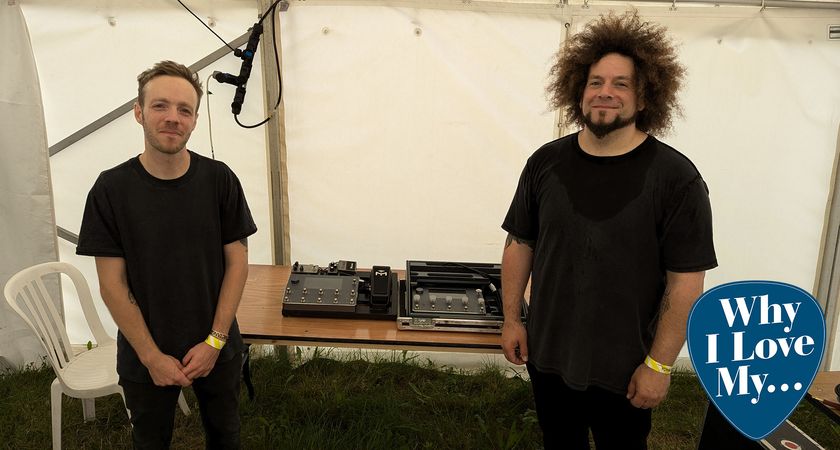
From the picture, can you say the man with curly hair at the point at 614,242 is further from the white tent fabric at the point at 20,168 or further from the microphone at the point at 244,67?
the white tent fabric at the point at 20,168

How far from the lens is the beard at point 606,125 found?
5.28 feet

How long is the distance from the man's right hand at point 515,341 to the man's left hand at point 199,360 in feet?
3.37

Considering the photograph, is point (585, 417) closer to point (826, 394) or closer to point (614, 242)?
point (614, 242)

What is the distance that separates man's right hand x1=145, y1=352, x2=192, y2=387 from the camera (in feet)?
5.63

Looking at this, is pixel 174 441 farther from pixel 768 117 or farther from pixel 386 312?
pixel 768 117

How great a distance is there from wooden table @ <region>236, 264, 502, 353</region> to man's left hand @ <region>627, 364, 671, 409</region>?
28.4 inches

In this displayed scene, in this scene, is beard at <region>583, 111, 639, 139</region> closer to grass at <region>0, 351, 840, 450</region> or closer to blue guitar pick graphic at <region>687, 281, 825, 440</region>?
blue guitar pick graphic at <region>687, 281, 825, 440</region>

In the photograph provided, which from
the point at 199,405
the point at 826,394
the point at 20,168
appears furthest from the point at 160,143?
the point at 826,394

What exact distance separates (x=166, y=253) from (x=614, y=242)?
1401 mm

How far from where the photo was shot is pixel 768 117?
3.15m

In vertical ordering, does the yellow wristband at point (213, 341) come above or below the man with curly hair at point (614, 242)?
below

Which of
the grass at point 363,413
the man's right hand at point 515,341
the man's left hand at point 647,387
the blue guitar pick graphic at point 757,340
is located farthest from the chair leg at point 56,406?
the blue guitar pick graphic at point 757,340

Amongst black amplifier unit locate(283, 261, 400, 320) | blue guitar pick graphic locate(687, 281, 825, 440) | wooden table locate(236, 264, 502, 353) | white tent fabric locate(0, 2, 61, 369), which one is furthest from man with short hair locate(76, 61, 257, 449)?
white tent fabric locate(0, 2, 61, 369)

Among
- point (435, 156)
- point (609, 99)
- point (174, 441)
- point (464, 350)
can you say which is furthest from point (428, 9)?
point (174, 441)
